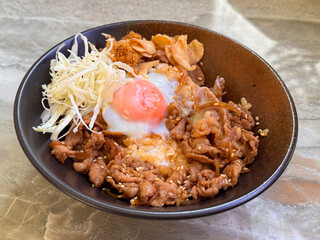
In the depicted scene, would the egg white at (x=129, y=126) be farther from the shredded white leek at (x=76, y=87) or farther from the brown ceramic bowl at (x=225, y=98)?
the brown ceramic bowl at (x=225, y=98)

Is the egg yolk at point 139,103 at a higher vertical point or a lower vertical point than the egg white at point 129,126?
higher

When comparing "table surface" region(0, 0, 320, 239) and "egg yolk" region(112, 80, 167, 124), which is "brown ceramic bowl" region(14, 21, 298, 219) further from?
"egg yolk" region(112, 80, 167, 124)

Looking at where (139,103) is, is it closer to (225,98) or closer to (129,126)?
(129,126)

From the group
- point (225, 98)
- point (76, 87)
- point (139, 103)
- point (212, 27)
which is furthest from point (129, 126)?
point (212, 27)

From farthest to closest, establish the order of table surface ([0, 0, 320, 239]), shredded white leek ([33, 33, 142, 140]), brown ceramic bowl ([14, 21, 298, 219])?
shredded white leek ([33, 33, 142, 140]) < table surface ([0, 0, 320, 239]) < brown ceramic bowl ([14, 21, 298, 219])

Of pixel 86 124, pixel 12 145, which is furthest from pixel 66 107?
pixel 12 145

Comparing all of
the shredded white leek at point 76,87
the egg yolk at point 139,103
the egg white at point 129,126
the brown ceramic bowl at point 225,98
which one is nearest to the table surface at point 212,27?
the brown ceramic bowl at point 225,98

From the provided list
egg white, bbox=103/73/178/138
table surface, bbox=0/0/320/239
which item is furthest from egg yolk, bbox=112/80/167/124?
table surface, bbox=0/0/320/239
